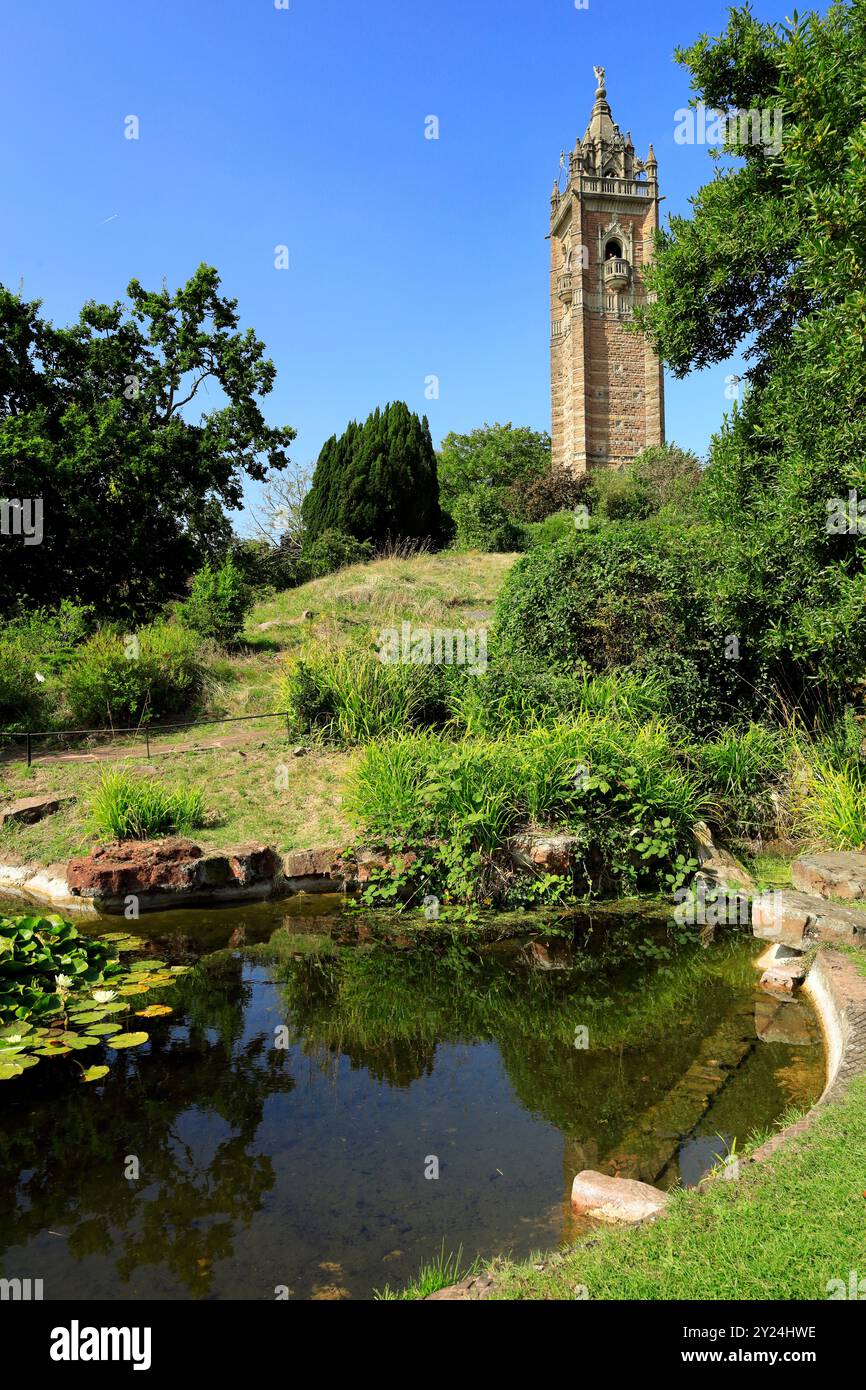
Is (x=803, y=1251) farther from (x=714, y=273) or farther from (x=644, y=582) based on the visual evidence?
(x=714, y=273)

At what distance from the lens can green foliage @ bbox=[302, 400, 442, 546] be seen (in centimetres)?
2878

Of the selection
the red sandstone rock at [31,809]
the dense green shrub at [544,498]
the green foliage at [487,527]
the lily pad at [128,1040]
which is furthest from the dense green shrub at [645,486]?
the lily pad at [128,1040]

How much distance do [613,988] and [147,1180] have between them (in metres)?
3.33

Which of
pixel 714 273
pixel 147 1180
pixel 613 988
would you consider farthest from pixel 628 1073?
pixel 714 273

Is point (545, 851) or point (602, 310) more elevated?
point (602, 310)

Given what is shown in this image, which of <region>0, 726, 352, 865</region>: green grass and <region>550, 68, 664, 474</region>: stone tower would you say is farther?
<region>550, 68, 664, 474</region>: stone tower

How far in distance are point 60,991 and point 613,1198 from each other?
146 inches

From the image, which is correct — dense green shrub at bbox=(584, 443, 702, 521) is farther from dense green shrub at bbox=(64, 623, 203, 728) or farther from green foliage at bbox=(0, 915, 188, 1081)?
green foliage at bbox=(0, 915, 188, 1081)

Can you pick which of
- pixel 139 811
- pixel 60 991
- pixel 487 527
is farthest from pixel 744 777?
pixel 487 527

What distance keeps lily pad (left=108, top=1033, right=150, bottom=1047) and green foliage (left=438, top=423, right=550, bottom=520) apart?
45.6m

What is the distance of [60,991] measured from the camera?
5.55 meters

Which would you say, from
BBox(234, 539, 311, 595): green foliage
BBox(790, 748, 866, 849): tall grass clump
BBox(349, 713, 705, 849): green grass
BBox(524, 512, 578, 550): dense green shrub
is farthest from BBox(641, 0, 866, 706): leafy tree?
BBox(234, 539, 311, 595): green foliage

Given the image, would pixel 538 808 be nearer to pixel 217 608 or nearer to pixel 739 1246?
pixel 739 1246

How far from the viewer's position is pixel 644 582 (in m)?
10.2
